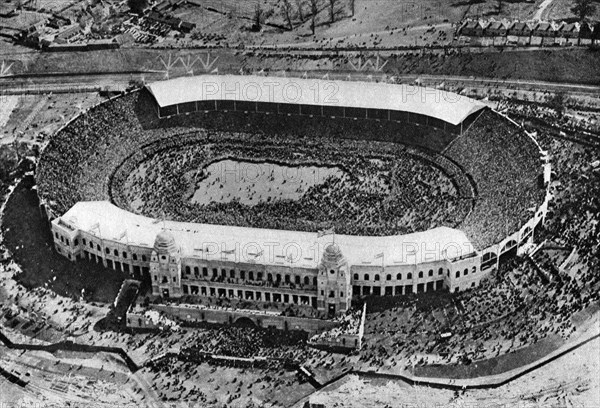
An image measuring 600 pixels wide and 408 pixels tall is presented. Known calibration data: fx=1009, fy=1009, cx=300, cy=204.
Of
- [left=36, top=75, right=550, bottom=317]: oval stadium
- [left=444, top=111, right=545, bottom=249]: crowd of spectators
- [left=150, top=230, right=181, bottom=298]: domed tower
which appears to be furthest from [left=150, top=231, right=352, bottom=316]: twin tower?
[left=444, top=111, right=545, bottom=249]: crowd of spectators

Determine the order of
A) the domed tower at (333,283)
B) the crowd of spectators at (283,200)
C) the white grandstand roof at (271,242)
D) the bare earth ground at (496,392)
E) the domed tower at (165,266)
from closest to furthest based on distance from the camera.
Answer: the bare earth ground at (496,392), the domed tower at (333,283), the domed tower at (165,266), the white grandstand roof at (271,242), the crowd of spectators at (283,200)

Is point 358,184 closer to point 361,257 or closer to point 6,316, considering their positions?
point 361,257

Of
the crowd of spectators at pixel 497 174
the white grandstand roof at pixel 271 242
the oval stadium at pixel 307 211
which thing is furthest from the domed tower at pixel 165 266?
the crowd of spectators at pixel 497 174

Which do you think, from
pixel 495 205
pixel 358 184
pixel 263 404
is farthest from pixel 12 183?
pixel 495 205

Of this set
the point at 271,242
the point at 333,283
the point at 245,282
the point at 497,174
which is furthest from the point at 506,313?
the point at 245,282

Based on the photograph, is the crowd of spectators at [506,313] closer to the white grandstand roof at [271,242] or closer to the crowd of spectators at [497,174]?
the crowd of spectators at [497,174]

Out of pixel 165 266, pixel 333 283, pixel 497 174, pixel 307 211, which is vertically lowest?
pixel 307 211

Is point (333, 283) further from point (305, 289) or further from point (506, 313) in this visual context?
point (506, 313)
